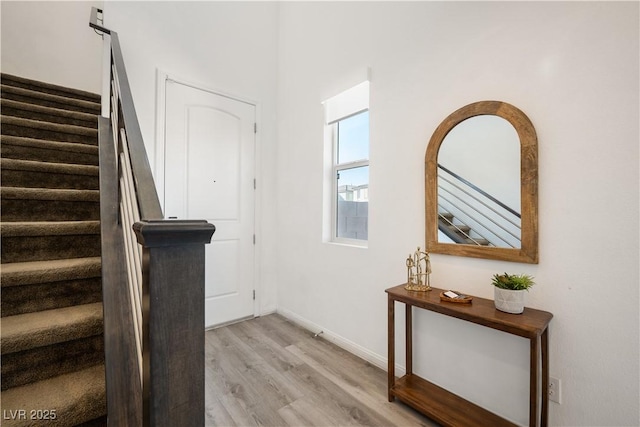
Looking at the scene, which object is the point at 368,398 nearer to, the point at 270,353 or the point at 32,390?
the point at 270,353

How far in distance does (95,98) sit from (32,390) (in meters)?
2.97

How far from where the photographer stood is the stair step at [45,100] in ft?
7.26

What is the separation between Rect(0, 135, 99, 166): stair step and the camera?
1731mm

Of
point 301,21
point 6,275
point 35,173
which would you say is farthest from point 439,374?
point 301,21

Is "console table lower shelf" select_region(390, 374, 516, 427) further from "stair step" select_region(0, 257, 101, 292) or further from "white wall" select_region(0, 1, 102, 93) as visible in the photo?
"white wall" select_region(0, 1, 102, 93)

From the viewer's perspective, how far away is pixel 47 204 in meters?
1.54

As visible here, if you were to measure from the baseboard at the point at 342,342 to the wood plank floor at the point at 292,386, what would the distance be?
48 mm

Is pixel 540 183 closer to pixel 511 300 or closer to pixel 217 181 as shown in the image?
pixel 511 300

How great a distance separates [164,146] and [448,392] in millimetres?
2949

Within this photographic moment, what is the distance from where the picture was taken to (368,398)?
1.75m

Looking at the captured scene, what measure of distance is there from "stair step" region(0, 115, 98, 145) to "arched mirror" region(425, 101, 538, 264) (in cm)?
261

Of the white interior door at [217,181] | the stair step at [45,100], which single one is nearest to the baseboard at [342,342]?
the white interior door at [217,181]

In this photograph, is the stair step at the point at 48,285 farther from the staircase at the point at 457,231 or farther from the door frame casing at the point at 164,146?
the staircase at the point at 457,231

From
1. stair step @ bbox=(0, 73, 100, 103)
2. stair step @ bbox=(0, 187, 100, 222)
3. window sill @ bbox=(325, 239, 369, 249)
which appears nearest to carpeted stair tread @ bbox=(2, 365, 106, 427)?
stair step @ bbox=(0, 187, 100, 222)
